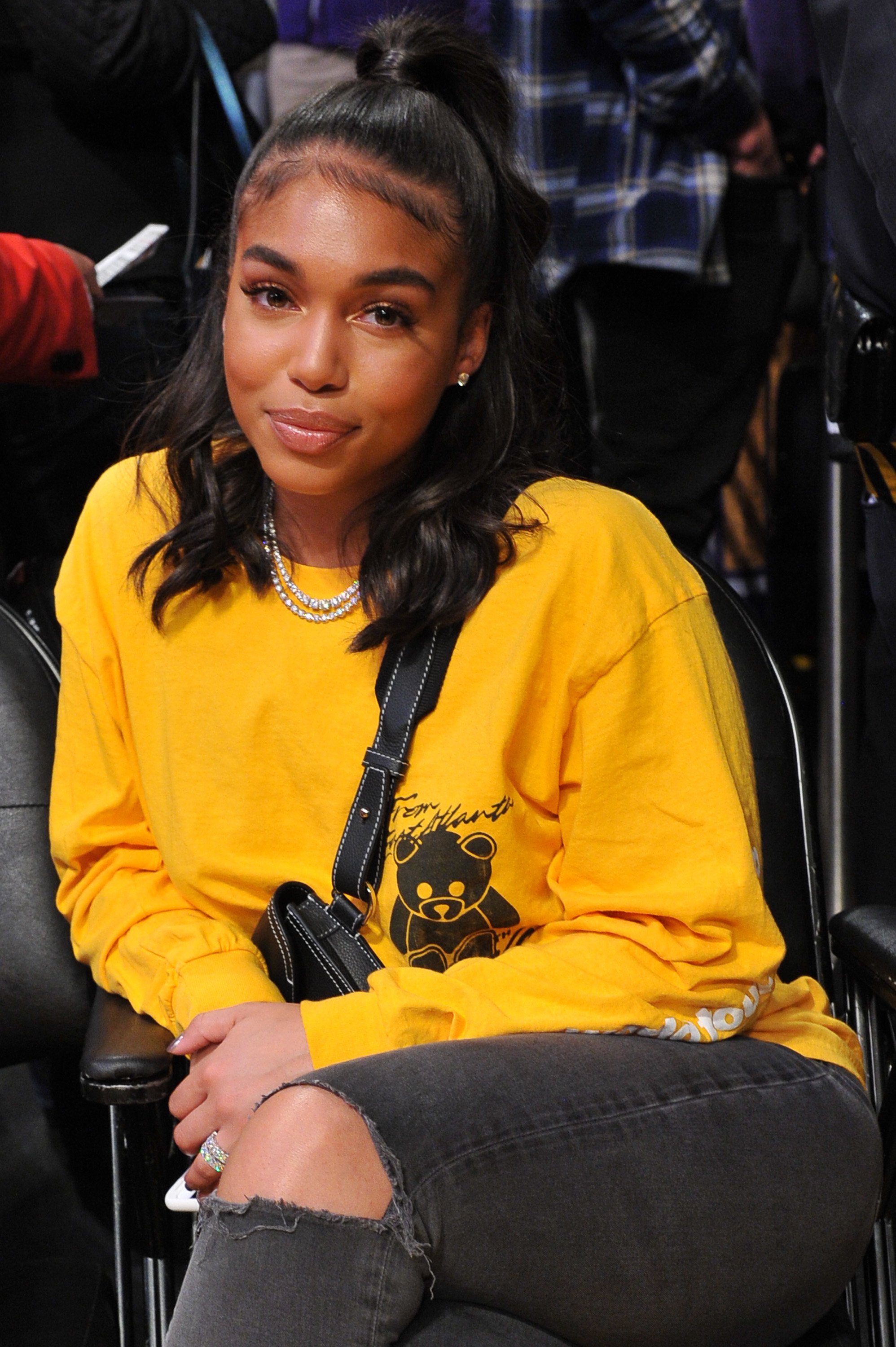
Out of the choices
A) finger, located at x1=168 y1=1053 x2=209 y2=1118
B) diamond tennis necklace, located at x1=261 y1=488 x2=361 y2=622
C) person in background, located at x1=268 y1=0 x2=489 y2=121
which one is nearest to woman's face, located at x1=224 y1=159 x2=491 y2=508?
diamond tennis necklace, located at x1=261 y1=488 x2=361 y2=622

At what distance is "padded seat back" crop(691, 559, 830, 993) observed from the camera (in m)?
1.46

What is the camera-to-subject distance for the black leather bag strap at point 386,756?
1.29 metres

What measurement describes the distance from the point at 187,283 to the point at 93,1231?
136cm

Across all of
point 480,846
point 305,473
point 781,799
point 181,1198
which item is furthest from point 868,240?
point 181,1198

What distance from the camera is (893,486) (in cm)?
166

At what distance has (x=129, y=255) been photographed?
202 cm

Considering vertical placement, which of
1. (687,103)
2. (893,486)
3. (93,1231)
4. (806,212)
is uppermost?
(687,103)

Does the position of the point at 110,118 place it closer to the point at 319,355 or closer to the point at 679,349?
the point at 679,349

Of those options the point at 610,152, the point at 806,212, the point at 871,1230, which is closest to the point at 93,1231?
the point at 871,1230

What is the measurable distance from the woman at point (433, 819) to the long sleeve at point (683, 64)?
1005 millimetres

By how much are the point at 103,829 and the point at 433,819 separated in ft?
1.21

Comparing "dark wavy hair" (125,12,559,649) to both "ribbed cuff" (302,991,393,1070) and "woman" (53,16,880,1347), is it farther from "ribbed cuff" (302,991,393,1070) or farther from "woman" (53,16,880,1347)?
"ribbed cuff" (302,991,393,1070)

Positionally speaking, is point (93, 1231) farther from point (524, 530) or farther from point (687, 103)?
point (687, 103)

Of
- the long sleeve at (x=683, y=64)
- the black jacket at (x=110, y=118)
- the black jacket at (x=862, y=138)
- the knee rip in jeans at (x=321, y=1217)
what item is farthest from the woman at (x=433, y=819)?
the long sleeve at (x=683, y=64)
